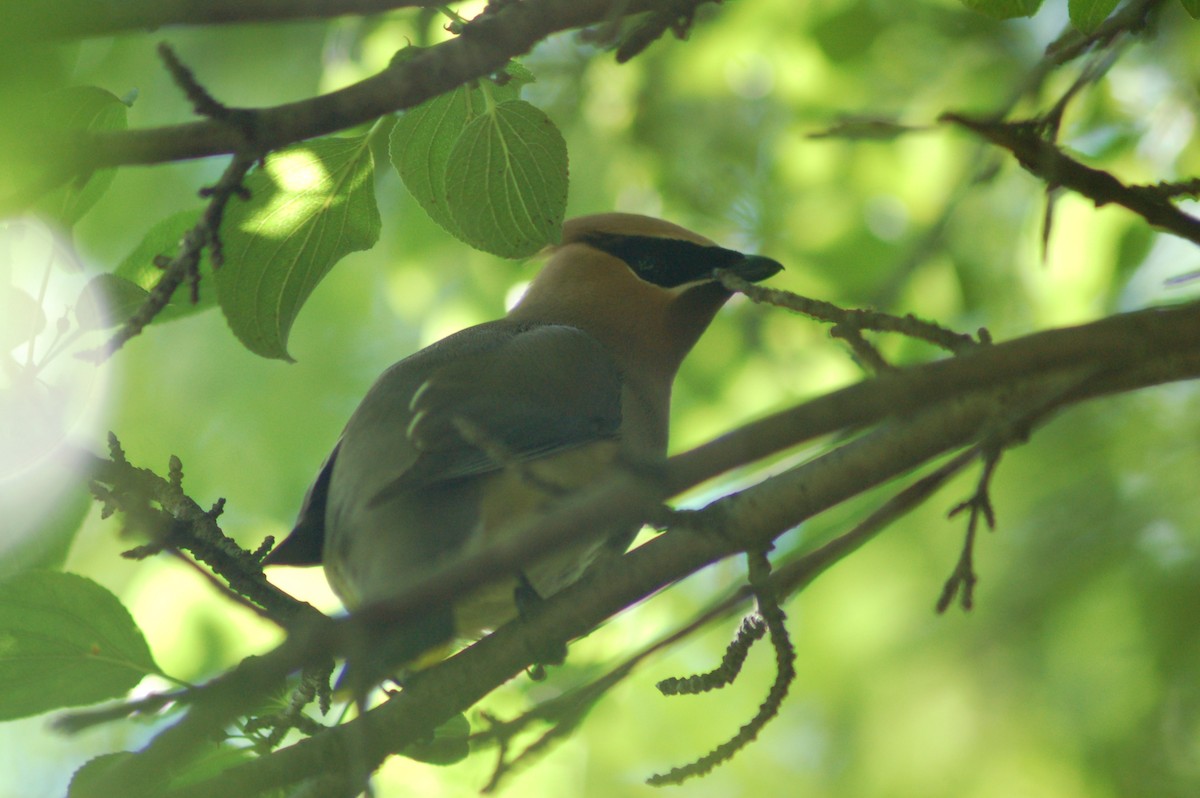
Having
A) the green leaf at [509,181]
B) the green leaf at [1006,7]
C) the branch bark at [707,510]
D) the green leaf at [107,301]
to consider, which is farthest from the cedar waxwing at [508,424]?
the green leaf at [1006,7]

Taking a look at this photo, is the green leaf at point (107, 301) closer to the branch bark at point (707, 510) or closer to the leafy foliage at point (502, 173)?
the leafy foliage at point (502, 173)

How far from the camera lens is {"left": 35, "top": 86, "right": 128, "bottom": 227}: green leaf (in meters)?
2.44

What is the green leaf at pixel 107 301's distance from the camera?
9.25ft

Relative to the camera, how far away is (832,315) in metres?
2.52

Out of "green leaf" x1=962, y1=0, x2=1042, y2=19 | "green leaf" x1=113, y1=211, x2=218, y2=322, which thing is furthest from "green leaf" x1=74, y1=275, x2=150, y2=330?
"green leaf" x1=962, y1=0, x2=1042, y2=19

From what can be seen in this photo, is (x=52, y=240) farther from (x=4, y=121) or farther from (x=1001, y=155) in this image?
(x=1001, y=155)

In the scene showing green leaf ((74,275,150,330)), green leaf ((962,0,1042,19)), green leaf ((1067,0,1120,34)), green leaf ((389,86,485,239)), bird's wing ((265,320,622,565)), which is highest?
green leaf ((389,86,485,239))

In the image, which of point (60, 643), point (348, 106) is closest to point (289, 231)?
point (348, 106)

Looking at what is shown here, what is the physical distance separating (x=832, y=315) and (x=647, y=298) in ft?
8.19

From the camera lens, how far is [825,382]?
5.78 m

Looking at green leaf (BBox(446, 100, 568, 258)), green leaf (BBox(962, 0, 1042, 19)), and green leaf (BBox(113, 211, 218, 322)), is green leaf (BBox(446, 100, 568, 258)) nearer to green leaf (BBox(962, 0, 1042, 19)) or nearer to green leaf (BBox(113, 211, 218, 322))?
green leaf (BBox(113, 211, 218, 322))

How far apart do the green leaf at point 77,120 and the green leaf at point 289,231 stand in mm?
306

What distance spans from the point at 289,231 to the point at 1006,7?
5.31ft

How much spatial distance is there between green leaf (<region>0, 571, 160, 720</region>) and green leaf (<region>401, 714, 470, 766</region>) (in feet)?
2.06
